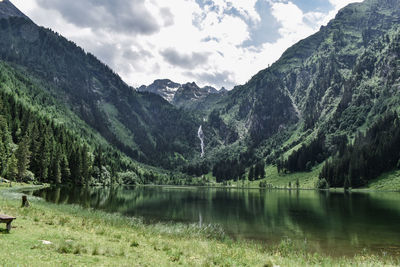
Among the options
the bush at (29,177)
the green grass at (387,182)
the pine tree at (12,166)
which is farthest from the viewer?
the green grass at (387,182)

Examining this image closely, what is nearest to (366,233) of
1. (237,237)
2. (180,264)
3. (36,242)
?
(237,237)

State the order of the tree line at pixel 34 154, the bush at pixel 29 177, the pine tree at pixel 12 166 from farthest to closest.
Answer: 1. the bush at pixel 29 177
2. the tree line at pixel 34 154
3. the pine tree at pixel 12 166

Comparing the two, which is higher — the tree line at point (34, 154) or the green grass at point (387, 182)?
the tree line at point (34, 154)

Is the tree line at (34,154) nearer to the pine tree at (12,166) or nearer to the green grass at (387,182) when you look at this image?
the pine tree at (12,166)

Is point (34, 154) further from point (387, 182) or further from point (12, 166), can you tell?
point (387, 182)

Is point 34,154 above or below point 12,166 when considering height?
above

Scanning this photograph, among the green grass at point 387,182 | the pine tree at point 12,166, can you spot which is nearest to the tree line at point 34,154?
the pine tree at point 12,166

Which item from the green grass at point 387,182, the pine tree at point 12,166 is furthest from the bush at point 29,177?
the green grass at point 387,182

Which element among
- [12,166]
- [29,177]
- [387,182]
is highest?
[12,166]

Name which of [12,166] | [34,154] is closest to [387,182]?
[34,154]

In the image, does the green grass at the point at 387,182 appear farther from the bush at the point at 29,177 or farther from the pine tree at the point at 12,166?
the pine tree at the point at 12,166

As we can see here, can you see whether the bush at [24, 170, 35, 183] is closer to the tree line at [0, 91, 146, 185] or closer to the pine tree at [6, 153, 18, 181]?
the tree line at [0, 91, 146, 185]

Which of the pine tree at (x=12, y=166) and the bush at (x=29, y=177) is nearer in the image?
the pine tree at (x=12, y=166)

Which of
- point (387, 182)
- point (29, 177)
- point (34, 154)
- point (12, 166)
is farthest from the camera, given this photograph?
point (387, 182)
